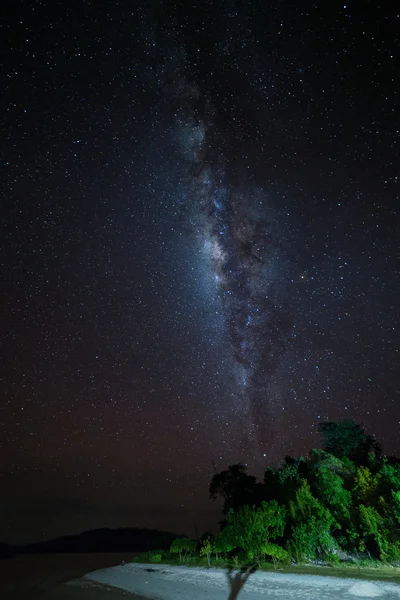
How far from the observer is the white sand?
21250mm

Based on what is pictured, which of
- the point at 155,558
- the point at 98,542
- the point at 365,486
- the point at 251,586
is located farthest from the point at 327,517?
the point at 98,542

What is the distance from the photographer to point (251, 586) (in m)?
25.4

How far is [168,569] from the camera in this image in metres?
36.3

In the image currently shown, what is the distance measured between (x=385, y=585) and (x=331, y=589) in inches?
104

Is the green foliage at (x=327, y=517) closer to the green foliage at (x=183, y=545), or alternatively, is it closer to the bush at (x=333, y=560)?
the bush at (x=333, y=560)

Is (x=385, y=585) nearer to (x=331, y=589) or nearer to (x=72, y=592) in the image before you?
(x=331, y=589)

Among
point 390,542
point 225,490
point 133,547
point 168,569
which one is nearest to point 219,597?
point 390,542

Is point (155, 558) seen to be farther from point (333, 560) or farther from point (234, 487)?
point (333, 560)

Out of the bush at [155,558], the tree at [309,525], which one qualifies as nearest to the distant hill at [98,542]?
the bush at [155,558]

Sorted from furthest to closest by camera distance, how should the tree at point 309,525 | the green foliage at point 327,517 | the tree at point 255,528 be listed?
the tree at point 255,528 → the tree at point 309,525 → the green foliage at point 327,517

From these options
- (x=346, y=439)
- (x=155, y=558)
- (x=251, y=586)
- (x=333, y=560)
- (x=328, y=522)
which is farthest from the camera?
(x=155, y=558)

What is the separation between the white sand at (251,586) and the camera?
69.7 ft

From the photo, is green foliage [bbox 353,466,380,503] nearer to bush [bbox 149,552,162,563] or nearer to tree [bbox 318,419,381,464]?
tree [bbox 318,419,381,464]

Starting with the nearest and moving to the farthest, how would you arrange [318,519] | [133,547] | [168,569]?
[318,519] < [168,569] < [133,547]
